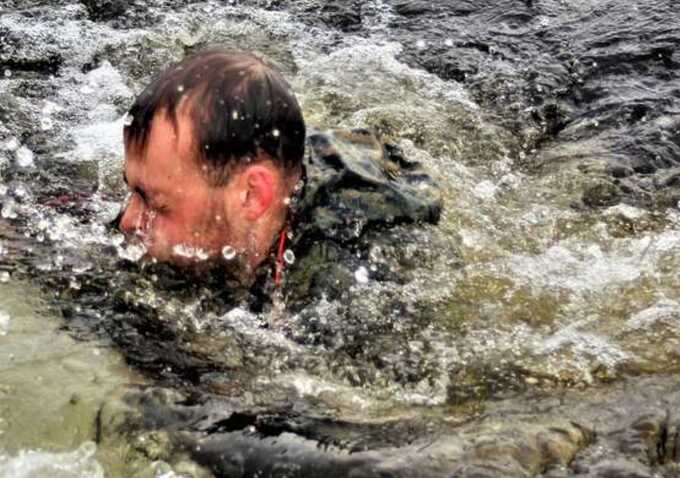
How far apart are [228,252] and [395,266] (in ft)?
2.33

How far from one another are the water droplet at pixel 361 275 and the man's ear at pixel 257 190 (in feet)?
1.44

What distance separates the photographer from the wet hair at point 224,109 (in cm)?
322

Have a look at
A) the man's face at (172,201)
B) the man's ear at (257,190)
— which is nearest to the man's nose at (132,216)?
the man's face at (172,201)

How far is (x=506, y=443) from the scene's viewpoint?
8.12 feet

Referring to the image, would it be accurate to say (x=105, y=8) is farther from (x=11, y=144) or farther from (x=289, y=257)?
(x=289, y=257)

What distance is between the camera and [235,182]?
3328 mm

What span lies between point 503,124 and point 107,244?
2.70 m

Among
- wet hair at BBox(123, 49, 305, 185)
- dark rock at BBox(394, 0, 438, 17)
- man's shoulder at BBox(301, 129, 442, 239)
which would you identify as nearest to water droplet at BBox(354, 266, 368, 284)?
man's shoulder at BBox(301, 129, 442, 239)

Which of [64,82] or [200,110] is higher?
[200,110]

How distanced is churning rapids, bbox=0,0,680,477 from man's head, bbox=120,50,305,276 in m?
0.24

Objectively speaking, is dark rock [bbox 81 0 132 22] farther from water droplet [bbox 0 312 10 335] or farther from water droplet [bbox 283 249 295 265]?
water droplet [bbox 0 312 10 335]

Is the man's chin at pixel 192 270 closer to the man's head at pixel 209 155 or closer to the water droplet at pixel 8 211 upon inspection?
the man's head at pixel 209 155

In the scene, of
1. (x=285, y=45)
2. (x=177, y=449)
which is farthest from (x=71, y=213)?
(x=285, y=45)

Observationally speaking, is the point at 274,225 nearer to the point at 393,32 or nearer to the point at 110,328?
the point at 110,328
